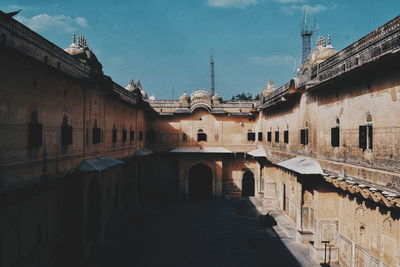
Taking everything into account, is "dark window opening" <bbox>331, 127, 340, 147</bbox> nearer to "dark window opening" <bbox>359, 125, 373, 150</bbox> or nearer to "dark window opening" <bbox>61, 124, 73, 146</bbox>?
"dark window opening" <bbox>359, 125, 373, 150</bbox>

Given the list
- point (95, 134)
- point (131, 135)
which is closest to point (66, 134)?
point (95, 134)

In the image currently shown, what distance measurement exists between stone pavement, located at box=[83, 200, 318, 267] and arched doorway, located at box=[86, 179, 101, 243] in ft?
2.74

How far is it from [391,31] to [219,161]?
16674 mm

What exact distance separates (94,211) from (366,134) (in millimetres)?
11222

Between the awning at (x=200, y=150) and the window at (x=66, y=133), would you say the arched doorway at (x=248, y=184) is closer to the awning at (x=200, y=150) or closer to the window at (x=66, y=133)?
the awning at (x=200, y=150)

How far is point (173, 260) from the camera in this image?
1235 centimetres

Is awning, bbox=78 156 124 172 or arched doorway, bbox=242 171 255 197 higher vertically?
awning, bbox=78 156 124 172

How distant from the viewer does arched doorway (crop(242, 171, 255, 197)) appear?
2425 cm

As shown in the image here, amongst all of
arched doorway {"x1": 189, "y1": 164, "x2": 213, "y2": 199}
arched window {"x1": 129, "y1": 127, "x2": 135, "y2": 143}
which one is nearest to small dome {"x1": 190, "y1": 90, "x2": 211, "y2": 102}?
arched doorway {"x1": 189, "y1": 164, "x2": 213, "y2": 199}

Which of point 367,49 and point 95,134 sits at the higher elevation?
point 367,49

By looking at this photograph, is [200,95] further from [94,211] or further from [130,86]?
[94,211]

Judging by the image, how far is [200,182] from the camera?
79.5 ft

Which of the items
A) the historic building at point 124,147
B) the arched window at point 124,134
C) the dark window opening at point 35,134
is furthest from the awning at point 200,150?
the dark window opening at point 35,134

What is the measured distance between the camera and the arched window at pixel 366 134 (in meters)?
8.53
